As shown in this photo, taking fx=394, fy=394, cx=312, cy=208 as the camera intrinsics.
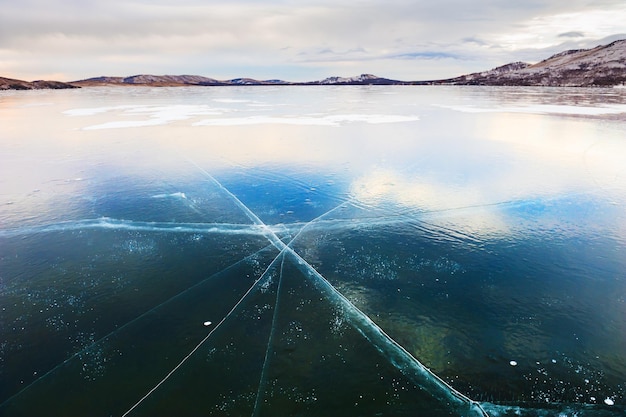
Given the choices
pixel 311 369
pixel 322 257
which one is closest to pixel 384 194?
pixel 322 257

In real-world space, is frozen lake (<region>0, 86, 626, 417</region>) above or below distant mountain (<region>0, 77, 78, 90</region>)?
below

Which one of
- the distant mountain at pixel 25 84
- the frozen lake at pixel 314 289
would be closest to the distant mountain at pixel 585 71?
the frozen lake at pixel 314 289

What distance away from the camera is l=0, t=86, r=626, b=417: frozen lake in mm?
6645

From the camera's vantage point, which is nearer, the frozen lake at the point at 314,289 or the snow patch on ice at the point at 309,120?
the frozen lake at the point at 314,289

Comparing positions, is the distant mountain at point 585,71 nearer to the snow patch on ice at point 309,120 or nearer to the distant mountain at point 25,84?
the snow patch on ice at point 309,120

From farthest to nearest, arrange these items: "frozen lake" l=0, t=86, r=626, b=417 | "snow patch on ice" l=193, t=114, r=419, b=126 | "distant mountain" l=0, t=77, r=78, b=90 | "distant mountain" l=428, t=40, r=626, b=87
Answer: "distant mountain" l=0, t=77, r=78, b=90 < "distant mountain" l=428, t=40, r=626, b=87 < "snow patch on ice" l=193, t=114, r=419, b=126 < "frozen lake" l=0, t=86, r=626, b=417

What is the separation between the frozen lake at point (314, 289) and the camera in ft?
21.8

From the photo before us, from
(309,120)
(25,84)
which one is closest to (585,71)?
(309,120)

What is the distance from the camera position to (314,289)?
9.48 m

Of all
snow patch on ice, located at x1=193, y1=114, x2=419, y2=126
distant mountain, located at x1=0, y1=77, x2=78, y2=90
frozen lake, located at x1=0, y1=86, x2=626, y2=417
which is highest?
distant mountain, located at x1=0, y1=77, x2=78, y2=90

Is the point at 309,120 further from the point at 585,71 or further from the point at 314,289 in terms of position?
the point at 585,71

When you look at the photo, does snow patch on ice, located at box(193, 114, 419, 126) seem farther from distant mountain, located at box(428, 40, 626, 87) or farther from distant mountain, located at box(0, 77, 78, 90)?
distant mountain, located at box(0, 77, 78, 90)

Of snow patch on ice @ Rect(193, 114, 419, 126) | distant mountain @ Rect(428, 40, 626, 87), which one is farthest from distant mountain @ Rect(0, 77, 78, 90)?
distant mountain @ Rect(428, 40, 626, 87)

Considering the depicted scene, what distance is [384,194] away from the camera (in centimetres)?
1570
